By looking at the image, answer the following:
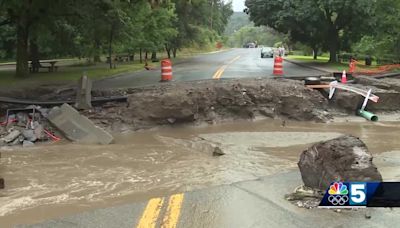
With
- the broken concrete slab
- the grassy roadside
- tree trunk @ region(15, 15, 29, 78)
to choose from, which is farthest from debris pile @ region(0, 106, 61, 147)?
tree trunk @ region(15, 15, 29, 78)

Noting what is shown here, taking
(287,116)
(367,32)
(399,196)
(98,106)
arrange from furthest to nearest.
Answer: (367,32) < (287,116) < (98,106) < (399,196)

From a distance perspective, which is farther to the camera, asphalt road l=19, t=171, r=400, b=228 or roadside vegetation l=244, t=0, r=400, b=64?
roadside vegetation l=244, t=0, r=400, b=64

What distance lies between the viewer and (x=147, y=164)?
30.3 ft

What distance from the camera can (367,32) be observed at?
1404 inches

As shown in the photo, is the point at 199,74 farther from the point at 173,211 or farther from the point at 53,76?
the point at 173,211

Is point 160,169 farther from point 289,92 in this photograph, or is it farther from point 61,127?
point 289,92

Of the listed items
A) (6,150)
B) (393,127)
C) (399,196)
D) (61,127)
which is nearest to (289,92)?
(393,127)

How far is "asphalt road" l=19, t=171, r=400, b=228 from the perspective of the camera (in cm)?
548

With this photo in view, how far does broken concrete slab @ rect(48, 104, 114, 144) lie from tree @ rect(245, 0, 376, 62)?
2563 cm

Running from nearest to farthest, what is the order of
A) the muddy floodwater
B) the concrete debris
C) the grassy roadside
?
the concrete debris → the muddy floodwater → the grassy roadside

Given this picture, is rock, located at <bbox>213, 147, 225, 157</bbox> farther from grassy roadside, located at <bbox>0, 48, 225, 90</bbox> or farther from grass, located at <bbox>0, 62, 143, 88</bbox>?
grass, located at <bbox>0, 62, 143, 88</bbox>

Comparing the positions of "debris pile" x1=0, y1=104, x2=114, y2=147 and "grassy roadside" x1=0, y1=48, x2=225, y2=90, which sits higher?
"grassy roadside" x1=0, y1=48, x2=225, y2=90

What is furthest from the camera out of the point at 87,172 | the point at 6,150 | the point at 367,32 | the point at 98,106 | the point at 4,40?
the point at 4,40

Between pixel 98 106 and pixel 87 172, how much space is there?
6019 millimetres
